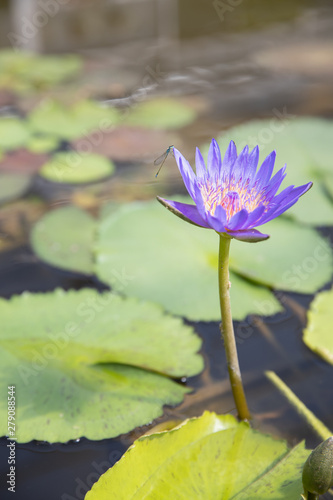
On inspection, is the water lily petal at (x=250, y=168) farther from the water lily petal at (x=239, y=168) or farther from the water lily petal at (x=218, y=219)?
the water lily petal at (x=218, y=219)

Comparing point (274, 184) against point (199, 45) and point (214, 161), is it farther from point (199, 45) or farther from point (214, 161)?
point (199, 45)

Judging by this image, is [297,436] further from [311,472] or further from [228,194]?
[228,194]

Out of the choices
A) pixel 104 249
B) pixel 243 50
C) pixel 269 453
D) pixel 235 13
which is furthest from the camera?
pixel 235 13

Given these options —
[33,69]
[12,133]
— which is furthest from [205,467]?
[33,69]

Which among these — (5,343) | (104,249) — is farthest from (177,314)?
(5,343)

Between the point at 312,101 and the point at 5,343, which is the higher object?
the point at 312,101

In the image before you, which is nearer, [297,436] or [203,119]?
[297,436]

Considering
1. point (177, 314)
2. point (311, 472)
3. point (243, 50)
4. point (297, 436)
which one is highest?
point (243, 50)
